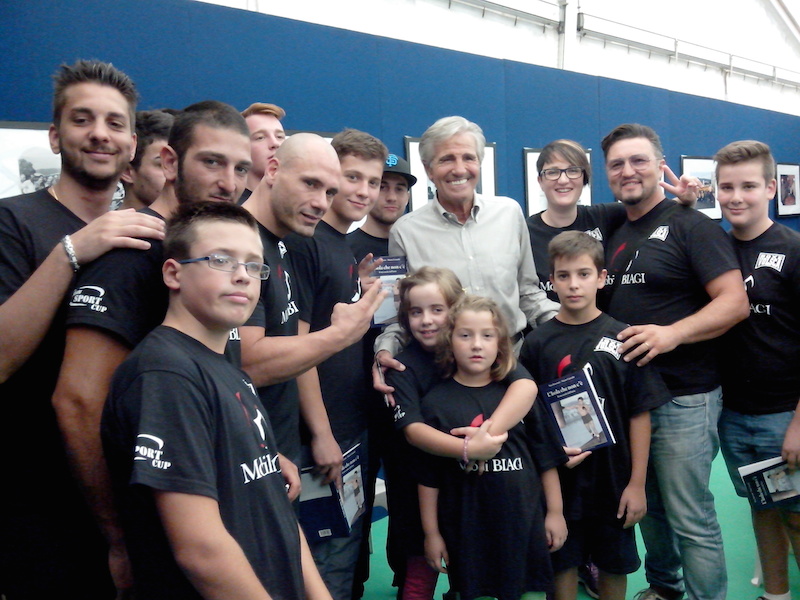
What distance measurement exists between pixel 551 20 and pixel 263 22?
4.94 metres

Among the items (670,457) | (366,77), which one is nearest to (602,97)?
(366,77)

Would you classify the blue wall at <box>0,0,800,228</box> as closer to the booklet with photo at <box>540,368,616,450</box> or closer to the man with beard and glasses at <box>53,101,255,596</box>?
the man with beard and glasses at <box>53,101,255,596</box>

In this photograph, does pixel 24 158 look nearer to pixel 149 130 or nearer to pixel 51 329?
pixel 149 130

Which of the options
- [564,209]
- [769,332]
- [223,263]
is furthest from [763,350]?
[223,263]

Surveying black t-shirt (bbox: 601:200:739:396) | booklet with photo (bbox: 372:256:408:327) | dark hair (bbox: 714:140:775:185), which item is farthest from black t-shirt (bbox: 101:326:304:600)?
dark hair (bbox: 714:140:775:185)

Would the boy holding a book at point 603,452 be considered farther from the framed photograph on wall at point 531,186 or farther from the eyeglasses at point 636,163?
the framed photograph on wall at point 531,186

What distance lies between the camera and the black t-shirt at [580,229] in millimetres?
3121

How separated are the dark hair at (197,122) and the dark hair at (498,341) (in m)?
1.09

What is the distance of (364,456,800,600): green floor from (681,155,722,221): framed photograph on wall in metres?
4.97

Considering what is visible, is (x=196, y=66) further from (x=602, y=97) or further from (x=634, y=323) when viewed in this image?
(x=602, y=97)

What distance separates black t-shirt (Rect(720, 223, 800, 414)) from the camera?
2693mm

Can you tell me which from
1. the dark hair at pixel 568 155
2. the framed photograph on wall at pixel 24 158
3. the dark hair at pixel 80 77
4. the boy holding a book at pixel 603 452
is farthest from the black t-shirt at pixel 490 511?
the framed photograph on wall at pixel 24 158

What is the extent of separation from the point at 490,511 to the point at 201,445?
1311mm

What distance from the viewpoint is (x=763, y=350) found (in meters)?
2.73
